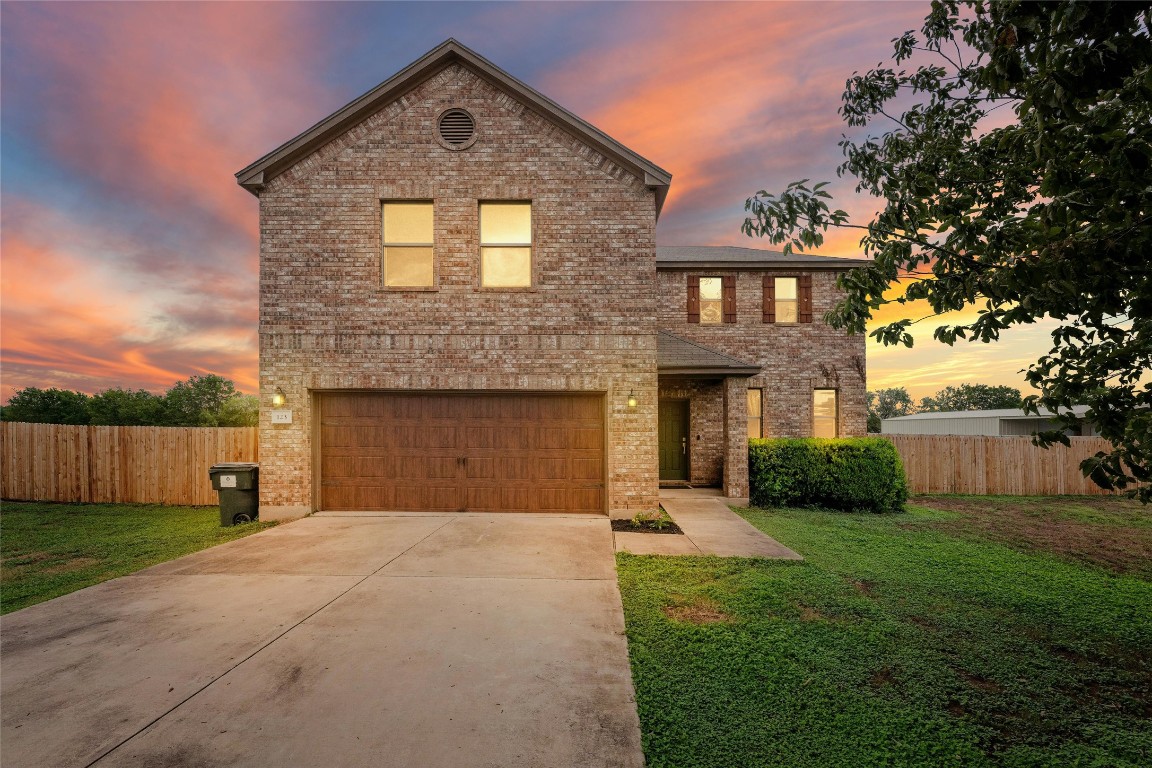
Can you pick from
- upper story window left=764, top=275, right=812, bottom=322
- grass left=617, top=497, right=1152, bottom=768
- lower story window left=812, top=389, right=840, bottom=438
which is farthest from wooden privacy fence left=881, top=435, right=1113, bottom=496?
grass left=617, top=497, right=1152, bottom=768

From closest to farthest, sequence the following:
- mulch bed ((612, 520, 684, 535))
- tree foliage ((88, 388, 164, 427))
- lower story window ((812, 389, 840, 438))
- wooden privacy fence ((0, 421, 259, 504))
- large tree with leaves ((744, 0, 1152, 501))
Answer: large tree with leaves ((744, 0, 1152, 501))
mulch bed ((612, 520, 684, 535))
wooden privacy fence ((0, 421, 259, 504))
lower story window ((812, 389, 840, 438))
tree foliage ((88, 388, 164, 427))

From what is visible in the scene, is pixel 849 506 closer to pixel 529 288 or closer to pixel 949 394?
pixel 529 288

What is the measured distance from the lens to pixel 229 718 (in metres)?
3.19

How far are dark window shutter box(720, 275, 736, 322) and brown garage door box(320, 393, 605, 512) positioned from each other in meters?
6.90

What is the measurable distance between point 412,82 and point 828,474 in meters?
11.6

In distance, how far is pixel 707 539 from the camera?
26.0ft

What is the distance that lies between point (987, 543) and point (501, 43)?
42.5 ft

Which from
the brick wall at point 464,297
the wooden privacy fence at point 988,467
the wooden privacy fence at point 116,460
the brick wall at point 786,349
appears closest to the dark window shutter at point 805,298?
the brick wall at point 786,349

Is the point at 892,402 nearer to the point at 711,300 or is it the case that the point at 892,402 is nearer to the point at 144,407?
the point at 711,300

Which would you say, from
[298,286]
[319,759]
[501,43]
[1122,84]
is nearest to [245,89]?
[298,286]

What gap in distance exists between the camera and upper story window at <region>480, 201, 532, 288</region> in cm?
947

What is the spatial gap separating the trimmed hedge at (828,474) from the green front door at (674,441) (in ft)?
8.58

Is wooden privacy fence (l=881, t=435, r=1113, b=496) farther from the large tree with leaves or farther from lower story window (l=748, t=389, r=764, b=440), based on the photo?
the large tree with leaves

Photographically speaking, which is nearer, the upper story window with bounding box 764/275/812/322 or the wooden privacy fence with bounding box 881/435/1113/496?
the wooden privacy fence with bounding box 881/435/1113/496
